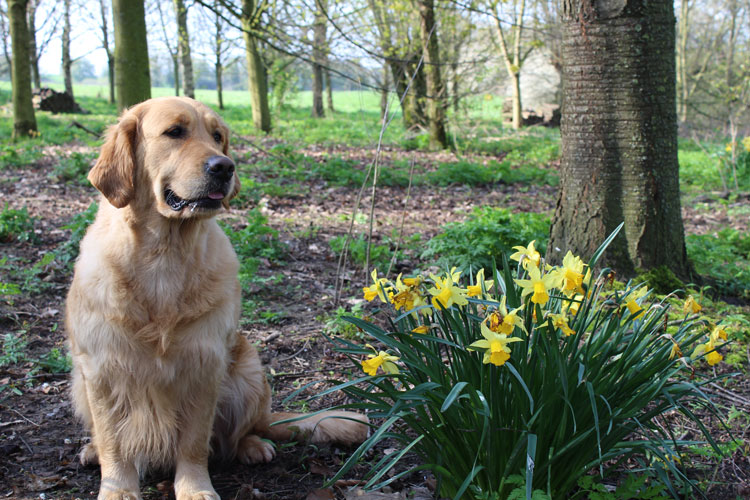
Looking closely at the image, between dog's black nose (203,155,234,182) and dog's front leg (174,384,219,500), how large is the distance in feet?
3.06

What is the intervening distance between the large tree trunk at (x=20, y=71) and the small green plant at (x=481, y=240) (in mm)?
10559

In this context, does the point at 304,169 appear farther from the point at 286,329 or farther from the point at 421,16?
the point at 286,329

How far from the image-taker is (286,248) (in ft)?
18.8

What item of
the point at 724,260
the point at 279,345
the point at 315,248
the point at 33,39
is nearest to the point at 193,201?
the point at 279,345

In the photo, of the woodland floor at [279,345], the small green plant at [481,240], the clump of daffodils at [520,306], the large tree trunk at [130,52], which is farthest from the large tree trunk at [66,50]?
the clump of daffodils at [520,306]

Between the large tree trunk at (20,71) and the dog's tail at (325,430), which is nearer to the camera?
the dog's tail at (325,430)

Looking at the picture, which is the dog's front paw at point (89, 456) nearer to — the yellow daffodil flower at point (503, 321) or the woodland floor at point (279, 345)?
the woodland floor at point (279, 345)

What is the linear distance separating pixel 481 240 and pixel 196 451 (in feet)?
9.89

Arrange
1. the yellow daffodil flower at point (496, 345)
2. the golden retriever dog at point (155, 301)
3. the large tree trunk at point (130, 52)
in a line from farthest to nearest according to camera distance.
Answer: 1. the large tree trunk at point (130, 52)
2. the golden retriever dog at point (155, 301)
3. the yellow daffodil flower at point (496, 345)

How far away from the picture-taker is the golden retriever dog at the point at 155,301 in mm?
2422

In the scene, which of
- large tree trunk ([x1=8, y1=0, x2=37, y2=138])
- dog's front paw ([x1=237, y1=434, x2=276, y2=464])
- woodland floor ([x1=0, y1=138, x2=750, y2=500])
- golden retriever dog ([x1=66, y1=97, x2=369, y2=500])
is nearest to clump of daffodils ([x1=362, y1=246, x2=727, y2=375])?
golden retriever dog ([x1=66, y1=97, x2=369, y2=500])

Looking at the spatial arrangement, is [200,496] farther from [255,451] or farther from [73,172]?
[73,172]

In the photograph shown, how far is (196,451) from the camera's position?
262 cm

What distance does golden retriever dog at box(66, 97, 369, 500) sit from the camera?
7.95 ft
